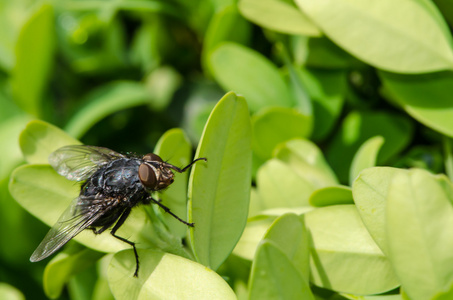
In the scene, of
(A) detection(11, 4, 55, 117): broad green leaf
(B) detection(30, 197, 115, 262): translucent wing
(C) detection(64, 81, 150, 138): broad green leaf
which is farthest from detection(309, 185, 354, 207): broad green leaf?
(A) detection(11, 4, 55, 117): broad green leaf

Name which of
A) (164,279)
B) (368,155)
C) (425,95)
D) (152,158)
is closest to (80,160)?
(152,158)

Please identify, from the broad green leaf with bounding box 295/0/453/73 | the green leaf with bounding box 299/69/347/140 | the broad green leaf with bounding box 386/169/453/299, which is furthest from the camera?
the green leaf with bounding box 299/69/347/140

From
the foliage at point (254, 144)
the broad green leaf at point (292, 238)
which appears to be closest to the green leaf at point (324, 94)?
the foliage at point (254, 144)

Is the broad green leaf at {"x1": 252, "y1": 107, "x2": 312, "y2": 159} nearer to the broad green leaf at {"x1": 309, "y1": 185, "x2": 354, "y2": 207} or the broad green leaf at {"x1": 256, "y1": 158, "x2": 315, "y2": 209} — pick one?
the broad green leaf at {"x1": 256, "y1": 158, "x2": 315, "y2": 209}

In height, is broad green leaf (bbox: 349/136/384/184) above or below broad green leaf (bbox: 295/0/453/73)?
below

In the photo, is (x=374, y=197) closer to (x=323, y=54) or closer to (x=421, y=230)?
(x=421, y=230)

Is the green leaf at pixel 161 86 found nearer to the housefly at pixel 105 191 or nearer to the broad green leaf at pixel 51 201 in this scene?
the housefly at pixel 105 191
